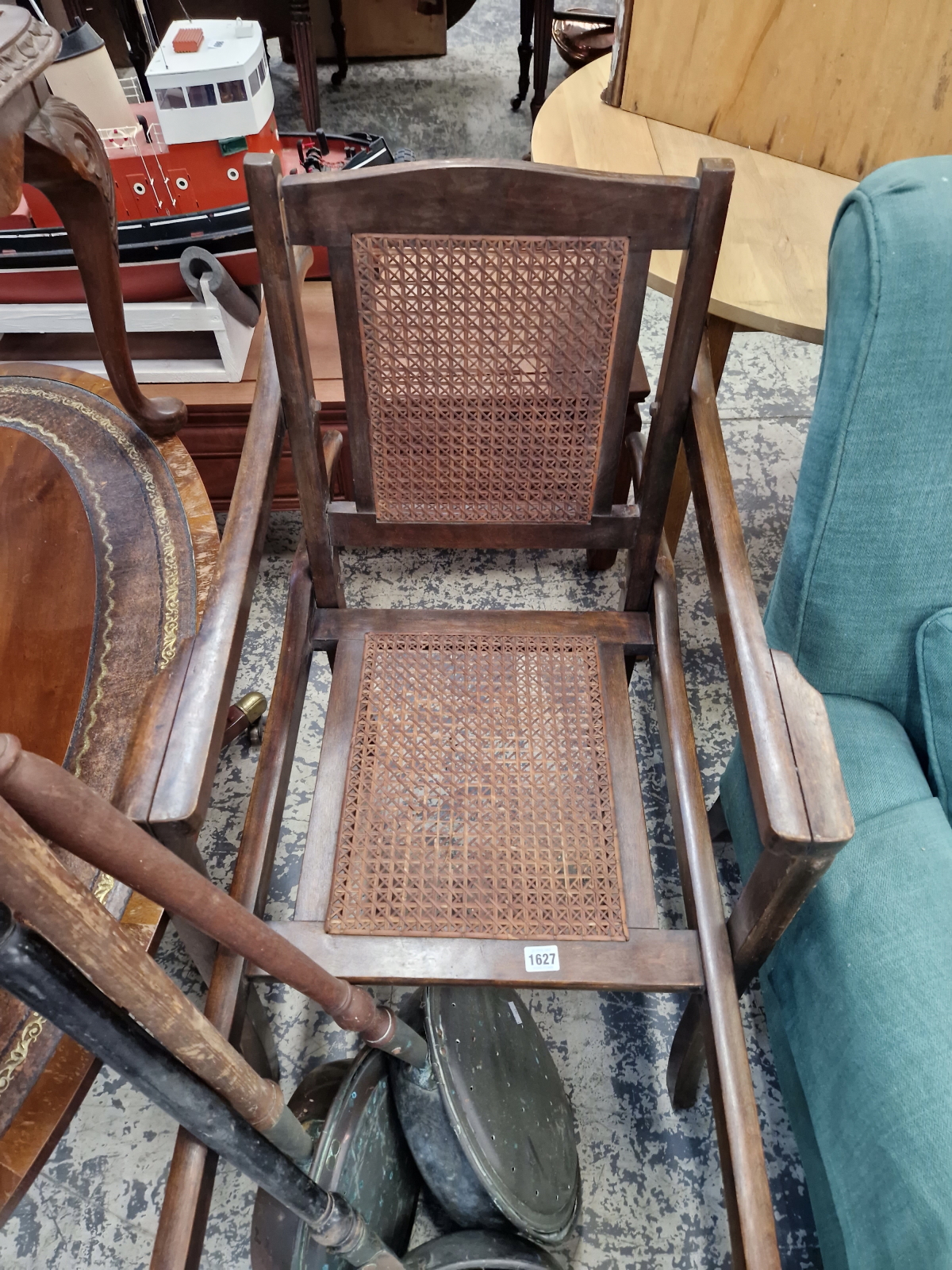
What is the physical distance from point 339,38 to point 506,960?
3455 millimetres

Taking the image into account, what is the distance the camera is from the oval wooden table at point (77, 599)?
58 centimetres

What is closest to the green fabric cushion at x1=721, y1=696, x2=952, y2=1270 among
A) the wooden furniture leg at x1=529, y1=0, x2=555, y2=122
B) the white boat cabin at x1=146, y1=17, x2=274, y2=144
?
the white boat cabin at x1=146, y1=17, x2=274, y2=144

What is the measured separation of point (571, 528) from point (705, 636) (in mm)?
695

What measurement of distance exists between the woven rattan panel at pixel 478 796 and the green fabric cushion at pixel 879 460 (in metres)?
0.28

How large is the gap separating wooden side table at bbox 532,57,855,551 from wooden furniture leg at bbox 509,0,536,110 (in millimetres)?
1383

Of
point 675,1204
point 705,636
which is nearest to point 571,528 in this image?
point 705,636

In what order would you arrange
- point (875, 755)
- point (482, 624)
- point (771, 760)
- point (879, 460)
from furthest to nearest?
point (482, 624) < point (875, 755) < point (879, 460) < point (771, 760)

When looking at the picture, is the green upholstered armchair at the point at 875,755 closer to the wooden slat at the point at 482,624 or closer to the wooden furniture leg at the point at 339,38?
the wooden slat at the point at 482,624

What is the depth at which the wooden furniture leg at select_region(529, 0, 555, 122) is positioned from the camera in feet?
8.22

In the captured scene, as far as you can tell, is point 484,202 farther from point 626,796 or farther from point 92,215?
point 626,796

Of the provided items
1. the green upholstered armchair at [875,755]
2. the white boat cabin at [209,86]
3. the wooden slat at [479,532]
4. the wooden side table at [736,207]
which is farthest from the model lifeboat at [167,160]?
the green upholstered armchair at [875,755]

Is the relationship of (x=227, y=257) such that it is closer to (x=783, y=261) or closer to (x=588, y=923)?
(x=783, y=261)

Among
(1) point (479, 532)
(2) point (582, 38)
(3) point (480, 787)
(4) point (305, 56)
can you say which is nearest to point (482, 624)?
(1) point (479, 532)

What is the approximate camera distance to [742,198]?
1.38 metres
